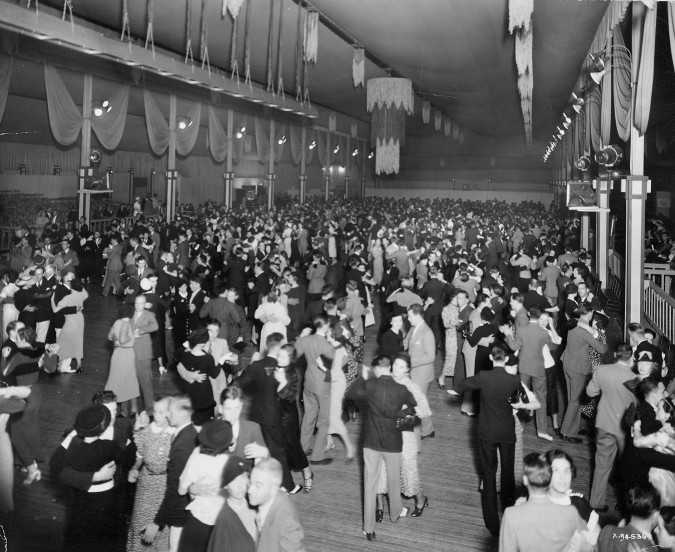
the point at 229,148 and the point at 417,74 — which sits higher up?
the point at 417,74

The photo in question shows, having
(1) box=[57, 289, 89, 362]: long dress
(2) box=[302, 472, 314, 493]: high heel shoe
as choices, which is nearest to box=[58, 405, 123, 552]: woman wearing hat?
(2) box=[302, 472, 314, 493]: high heel shoe

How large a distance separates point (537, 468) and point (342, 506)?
8.43ft

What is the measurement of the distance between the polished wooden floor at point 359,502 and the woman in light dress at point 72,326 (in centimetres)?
100

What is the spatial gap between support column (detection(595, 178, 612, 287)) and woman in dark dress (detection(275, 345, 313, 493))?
28.7 ft

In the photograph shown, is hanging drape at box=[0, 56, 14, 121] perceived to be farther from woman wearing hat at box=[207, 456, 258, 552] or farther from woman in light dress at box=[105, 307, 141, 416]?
woman wearing hat at box=[207, 456, 258, 552]

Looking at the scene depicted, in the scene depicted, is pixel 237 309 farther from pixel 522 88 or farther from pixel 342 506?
pixel 522 88

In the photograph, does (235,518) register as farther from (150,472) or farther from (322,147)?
(322,147)

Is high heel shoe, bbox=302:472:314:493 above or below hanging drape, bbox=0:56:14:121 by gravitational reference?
below

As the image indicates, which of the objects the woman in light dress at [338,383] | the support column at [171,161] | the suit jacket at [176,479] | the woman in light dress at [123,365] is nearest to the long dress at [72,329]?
the woman in light dress at [123,365]

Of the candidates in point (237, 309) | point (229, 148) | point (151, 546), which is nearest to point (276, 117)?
point (229, 148)

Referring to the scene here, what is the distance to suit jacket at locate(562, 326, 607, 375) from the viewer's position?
6746 mm

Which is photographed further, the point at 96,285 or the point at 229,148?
the point at 229,148

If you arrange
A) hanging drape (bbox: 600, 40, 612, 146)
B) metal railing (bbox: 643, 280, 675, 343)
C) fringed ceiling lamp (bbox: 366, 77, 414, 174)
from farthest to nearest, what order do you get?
fringed ceiling lamp (bbox: 366, 77, 414, 174) < hanging drape (bbox: 600, 40, 612, 146) < metal railing (bbox: 643, 280, 675, 343)

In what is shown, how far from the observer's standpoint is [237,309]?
8539mm
